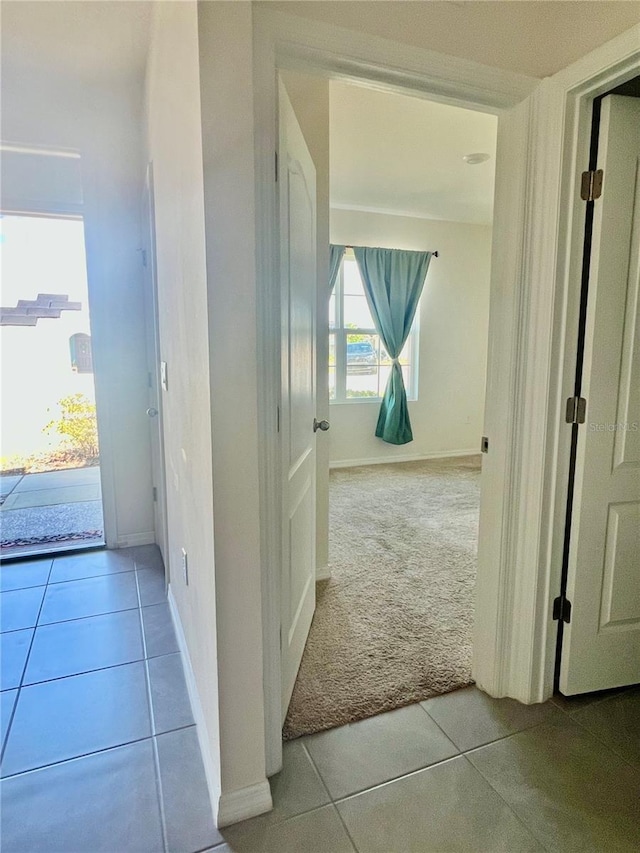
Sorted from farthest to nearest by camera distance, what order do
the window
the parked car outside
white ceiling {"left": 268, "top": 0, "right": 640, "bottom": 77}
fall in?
the parked car outside
the window
white ceiling {"left": 268, "top": 0, "right": 640, "bottom": 77}

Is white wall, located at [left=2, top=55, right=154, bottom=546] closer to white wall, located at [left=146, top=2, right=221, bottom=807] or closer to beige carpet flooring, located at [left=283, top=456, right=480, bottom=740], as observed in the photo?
white wall, located at [left=146, top=2, right=221, bottom=807]

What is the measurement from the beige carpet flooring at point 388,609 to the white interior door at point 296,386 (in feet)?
0.40

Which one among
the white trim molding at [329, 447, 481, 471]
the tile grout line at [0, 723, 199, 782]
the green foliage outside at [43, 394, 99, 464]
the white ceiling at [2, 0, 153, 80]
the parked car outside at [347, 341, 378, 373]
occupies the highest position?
the white ceiling at [2, 0, 153, 80]

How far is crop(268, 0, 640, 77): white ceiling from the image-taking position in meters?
1.28

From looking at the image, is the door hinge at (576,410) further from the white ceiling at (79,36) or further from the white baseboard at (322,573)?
the white ceiling at (79,36)

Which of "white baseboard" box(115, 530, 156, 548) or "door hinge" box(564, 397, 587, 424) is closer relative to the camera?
"door hinge" box(564, 397, 587, 424)

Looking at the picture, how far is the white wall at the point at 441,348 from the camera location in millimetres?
5109

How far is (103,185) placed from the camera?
2.76 m

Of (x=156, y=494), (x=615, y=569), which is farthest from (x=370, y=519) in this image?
(x=615, y=569)

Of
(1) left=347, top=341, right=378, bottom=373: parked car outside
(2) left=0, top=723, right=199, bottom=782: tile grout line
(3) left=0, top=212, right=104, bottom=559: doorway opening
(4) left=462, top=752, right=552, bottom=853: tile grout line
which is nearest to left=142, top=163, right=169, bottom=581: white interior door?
(3) left=0, top=212, right=104, bottom=559: doorway opening

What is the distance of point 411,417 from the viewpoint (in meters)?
5.44

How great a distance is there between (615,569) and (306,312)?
1475 mm

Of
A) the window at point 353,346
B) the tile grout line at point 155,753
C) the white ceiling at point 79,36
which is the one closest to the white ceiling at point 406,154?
the window at point 353,346

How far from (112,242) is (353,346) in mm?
2819
